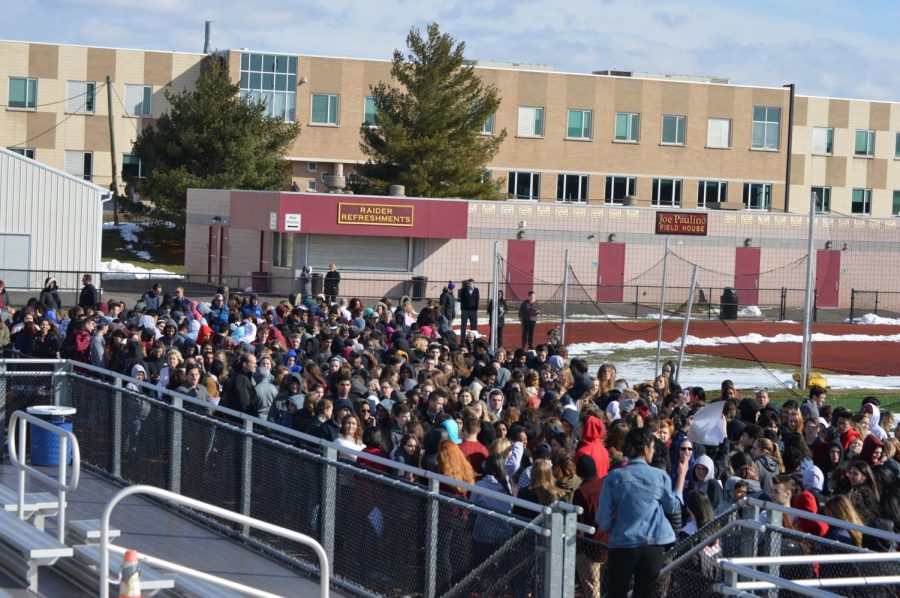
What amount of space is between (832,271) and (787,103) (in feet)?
71.8

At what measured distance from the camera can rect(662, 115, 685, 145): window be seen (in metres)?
67.9

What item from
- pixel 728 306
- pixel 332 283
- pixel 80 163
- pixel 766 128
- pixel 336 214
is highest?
pixel 766 128

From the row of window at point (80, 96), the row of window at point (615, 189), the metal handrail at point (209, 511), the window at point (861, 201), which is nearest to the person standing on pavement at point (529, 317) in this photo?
the metal handrail at point (209, 511)

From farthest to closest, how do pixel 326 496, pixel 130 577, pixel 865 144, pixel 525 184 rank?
pixel 865 144 → pixel 525 184 → pixel 326 496 → pixel 130 577

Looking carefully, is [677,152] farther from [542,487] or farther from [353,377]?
[542,487]

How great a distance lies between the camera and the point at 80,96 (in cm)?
6712

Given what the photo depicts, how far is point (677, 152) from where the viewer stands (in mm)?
68188

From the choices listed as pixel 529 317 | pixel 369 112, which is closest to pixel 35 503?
pixel 529 317

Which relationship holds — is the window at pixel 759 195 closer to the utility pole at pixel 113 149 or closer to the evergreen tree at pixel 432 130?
the evergreen tree at pixel 432 130

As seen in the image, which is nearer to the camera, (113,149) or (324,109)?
(324,109)

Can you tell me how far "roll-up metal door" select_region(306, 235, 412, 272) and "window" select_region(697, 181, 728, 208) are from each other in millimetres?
28774

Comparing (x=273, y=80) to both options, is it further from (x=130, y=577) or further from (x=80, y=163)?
(x=130, y=577)

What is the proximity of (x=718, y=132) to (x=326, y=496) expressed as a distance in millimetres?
61460

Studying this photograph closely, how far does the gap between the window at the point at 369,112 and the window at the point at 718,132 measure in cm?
1808
